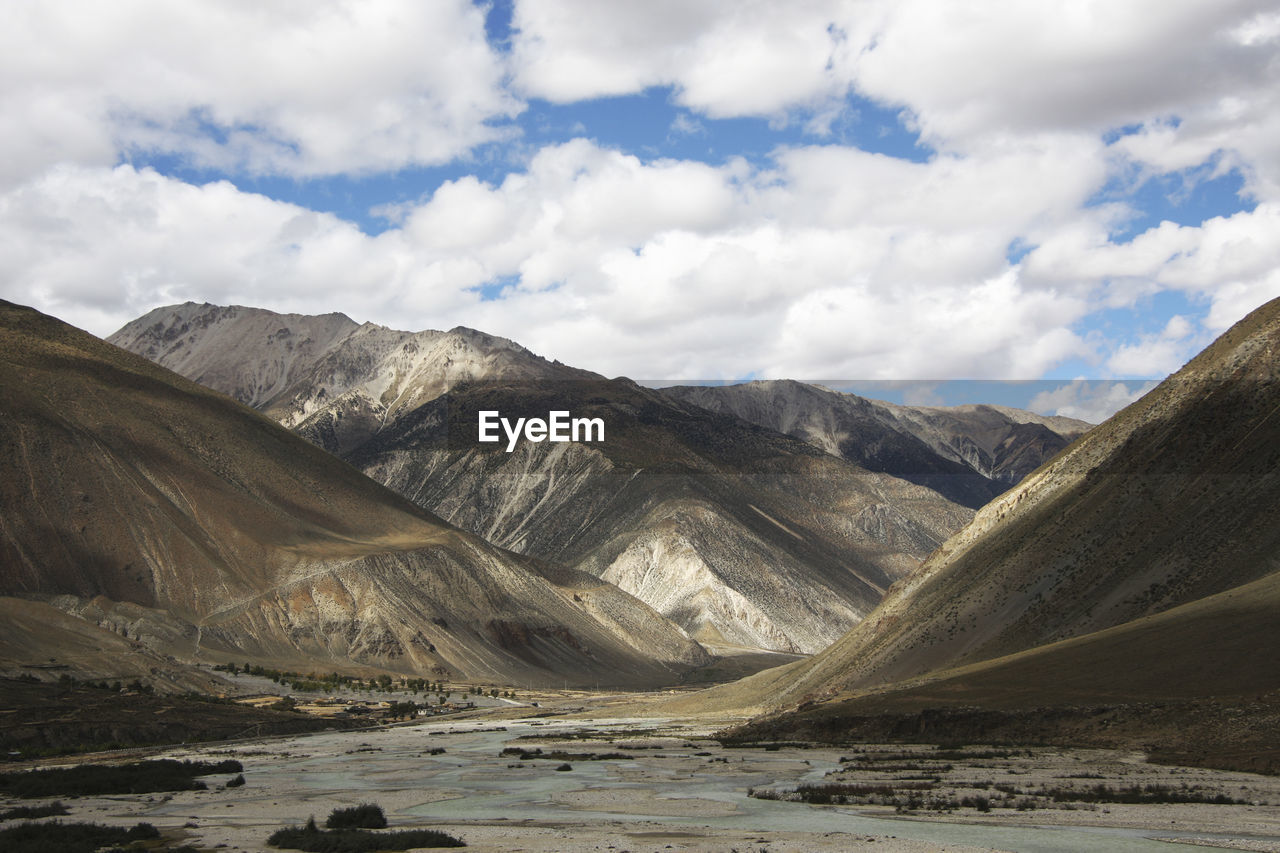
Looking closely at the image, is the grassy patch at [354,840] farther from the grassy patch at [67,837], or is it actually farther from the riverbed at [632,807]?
the grassy patch at [67,837]

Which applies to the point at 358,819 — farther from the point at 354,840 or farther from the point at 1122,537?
the point at 1122,537

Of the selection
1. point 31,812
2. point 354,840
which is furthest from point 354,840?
point 31,812

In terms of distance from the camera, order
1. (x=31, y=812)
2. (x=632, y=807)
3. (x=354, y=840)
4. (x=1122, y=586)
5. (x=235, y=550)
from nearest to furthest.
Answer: (x=354, y=840) → (x=31, y=812) → (x=632, y=807) → (x=1122, y=586) → (x=235, y=550)

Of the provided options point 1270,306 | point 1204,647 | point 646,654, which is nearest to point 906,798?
point 1204,647

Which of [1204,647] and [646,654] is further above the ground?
[1204,647]

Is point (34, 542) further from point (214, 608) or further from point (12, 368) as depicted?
point (12, 368)

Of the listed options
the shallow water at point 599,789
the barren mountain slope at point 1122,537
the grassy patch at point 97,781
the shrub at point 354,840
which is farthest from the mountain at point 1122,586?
the grassy patch at point 97,781

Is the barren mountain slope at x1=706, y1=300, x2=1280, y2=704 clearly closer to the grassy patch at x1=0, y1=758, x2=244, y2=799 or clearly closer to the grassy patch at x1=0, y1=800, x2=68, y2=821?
the grassy patch at x1=0, y1=758, x2=244, y2=799
